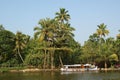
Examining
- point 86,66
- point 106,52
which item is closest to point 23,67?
point 86,66

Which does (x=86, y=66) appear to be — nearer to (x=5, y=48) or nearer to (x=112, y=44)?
(x=112, y=44)

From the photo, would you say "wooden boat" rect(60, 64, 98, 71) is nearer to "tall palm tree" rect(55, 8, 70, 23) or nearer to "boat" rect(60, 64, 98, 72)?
"boat" rect(60, 64, 98, 72)

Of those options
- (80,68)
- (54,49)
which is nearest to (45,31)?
(54,49)

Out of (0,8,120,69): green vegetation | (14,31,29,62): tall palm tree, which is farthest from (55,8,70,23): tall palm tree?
(14,31,29,62): tall palm tree

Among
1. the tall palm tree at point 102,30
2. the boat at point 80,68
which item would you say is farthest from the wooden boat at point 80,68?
the tall palm tree at point 102,30

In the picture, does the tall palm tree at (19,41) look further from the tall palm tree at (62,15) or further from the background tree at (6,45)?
the tall palm tree at (62,15)

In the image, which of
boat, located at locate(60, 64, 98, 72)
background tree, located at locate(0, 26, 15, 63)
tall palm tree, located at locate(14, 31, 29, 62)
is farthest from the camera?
background tree, located at locate(0, 26, 15, 63)

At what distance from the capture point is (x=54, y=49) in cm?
6819

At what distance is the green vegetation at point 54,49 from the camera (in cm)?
6894

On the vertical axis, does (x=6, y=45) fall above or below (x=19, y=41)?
below

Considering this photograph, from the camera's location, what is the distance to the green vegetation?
6894 centimetres

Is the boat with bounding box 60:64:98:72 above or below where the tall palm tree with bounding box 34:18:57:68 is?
below

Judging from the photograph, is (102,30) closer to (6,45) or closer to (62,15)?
(62,15)

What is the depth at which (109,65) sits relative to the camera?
71312 mm
